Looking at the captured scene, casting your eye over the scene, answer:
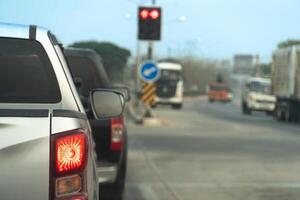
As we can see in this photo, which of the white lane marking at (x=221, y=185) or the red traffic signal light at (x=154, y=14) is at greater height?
the red traffic signal light at (x=154, y=14)

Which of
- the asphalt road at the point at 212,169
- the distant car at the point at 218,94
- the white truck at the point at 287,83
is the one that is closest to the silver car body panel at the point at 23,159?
the asphalt road at the point at 212,169

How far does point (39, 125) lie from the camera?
3.40 meters

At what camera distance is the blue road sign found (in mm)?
25734

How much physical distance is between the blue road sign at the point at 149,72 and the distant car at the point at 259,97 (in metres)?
20.5

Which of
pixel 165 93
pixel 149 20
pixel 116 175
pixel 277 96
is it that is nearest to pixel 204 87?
pixel 165 93

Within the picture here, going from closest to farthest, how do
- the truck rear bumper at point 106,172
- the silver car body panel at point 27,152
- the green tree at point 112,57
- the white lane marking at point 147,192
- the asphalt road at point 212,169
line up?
the silver car body panel at point 27,152
the truck rear bumper at point 106,172
the white lane marking at point 147,192
the asphalt road at point 212,169
the green tree at point 112,57

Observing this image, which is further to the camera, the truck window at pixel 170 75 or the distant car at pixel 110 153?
the truck window at pixel 170 75

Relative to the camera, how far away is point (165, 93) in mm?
48906

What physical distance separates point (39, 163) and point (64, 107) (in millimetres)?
472

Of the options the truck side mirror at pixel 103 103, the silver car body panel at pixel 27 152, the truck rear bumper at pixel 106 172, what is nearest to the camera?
the silver car body panel at pixel 27 152

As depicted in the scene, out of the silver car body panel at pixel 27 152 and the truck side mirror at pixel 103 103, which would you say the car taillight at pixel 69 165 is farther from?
the truck side mirror at pixel 103 103

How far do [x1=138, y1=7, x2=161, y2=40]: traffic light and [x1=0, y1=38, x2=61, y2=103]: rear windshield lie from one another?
19977mm

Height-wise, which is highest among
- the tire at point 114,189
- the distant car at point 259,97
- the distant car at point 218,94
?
the tire at point 114,189

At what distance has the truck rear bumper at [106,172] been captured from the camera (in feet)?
25.8
